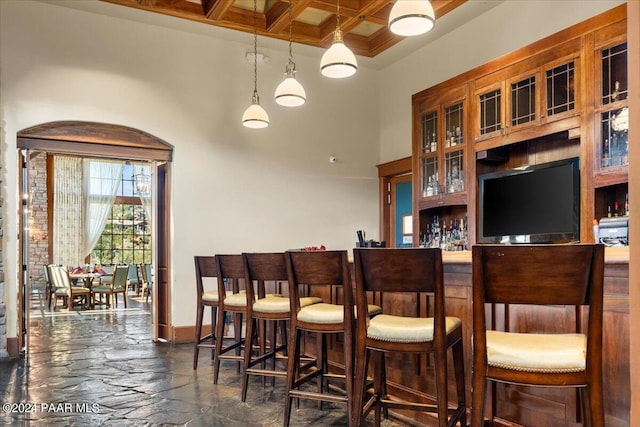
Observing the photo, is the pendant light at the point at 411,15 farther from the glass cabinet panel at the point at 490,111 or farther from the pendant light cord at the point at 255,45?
the pendant light cord at the point at 255,45

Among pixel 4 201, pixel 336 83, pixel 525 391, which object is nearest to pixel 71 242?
pixel 4 201

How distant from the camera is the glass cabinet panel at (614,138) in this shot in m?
3.62

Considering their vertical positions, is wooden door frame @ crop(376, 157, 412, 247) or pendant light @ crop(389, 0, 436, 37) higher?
pendant light @ crop(389, 0, 436, 37)

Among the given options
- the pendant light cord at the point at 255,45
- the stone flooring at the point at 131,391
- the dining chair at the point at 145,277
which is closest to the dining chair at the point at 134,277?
the dining chair at the point at 145,277

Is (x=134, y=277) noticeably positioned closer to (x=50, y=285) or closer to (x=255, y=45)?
(x=50, y=285)

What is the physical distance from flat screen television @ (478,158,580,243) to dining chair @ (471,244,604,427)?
2.43 m

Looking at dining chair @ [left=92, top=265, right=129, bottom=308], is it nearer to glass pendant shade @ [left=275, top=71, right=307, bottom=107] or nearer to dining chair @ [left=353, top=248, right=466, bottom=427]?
glass pendant shade @ [left=275, top=71, right=307, bottom=107]

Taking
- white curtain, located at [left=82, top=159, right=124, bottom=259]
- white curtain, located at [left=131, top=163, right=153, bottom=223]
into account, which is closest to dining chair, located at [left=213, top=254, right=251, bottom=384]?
white curtain, located at [left=82, top=159, right=124, bottom=259]

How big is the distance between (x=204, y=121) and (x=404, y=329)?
4579 mm

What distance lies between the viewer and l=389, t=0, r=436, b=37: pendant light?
3.06 meters

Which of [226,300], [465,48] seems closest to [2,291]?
[226,300]

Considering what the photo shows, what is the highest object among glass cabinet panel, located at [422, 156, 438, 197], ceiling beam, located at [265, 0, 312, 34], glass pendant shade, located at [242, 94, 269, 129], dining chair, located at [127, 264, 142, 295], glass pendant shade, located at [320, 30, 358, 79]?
ceiling beam, located at [265, 0, 312, 34]

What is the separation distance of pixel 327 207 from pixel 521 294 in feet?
16.9

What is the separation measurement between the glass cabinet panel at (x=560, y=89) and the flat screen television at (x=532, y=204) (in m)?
0.45
